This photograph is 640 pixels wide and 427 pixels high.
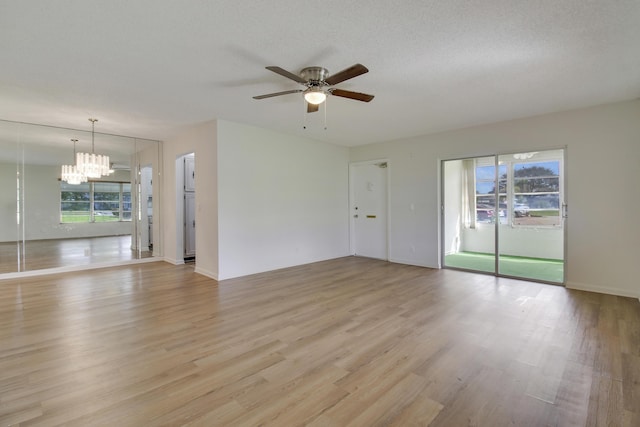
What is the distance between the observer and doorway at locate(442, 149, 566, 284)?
5.38 metres

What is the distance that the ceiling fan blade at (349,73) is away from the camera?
246 centimetres

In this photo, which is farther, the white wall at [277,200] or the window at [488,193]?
the window at [488,193]

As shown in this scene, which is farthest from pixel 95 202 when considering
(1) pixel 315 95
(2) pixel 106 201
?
(1) pixel 315 95

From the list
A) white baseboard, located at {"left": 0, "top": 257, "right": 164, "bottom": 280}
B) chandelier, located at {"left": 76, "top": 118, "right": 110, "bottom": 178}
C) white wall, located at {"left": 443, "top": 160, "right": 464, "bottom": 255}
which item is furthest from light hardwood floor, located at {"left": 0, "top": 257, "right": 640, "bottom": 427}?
white wall, located at {"left": 443, "top": 160, "right": 464, "bottom": 255}

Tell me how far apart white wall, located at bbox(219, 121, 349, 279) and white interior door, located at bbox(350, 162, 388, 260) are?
23 centimetres

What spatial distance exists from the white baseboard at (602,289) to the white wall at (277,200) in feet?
14.1

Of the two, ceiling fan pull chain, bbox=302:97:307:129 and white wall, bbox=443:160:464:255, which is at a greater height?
ceiling fan pull chain, bbox=302:97:307:129

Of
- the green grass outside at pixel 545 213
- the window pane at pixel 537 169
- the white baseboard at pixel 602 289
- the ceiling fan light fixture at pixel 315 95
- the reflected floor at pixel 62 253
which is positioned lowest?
the white baseboard at pixel 602 289

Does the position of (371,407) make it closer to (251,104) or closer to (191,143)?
(251,104)

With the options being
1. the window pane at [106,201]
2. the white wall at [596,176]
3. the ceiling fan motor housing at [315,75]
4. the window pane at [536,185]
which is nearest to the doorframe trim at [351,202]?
the white wall at [596,176]

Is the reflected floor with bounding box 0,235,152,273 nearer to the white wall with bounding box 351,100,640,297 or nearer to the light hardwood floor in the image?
the light hardwood floor

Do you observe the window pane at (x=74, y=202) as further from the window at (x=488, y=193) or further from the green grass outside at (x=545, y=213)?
the green grass outside at (x=545, y=213)

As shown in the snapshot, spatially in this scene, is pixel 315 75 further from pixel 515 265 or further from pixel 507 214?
pixel 515 265

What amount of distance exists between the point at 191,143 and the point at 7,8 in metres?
3.59
